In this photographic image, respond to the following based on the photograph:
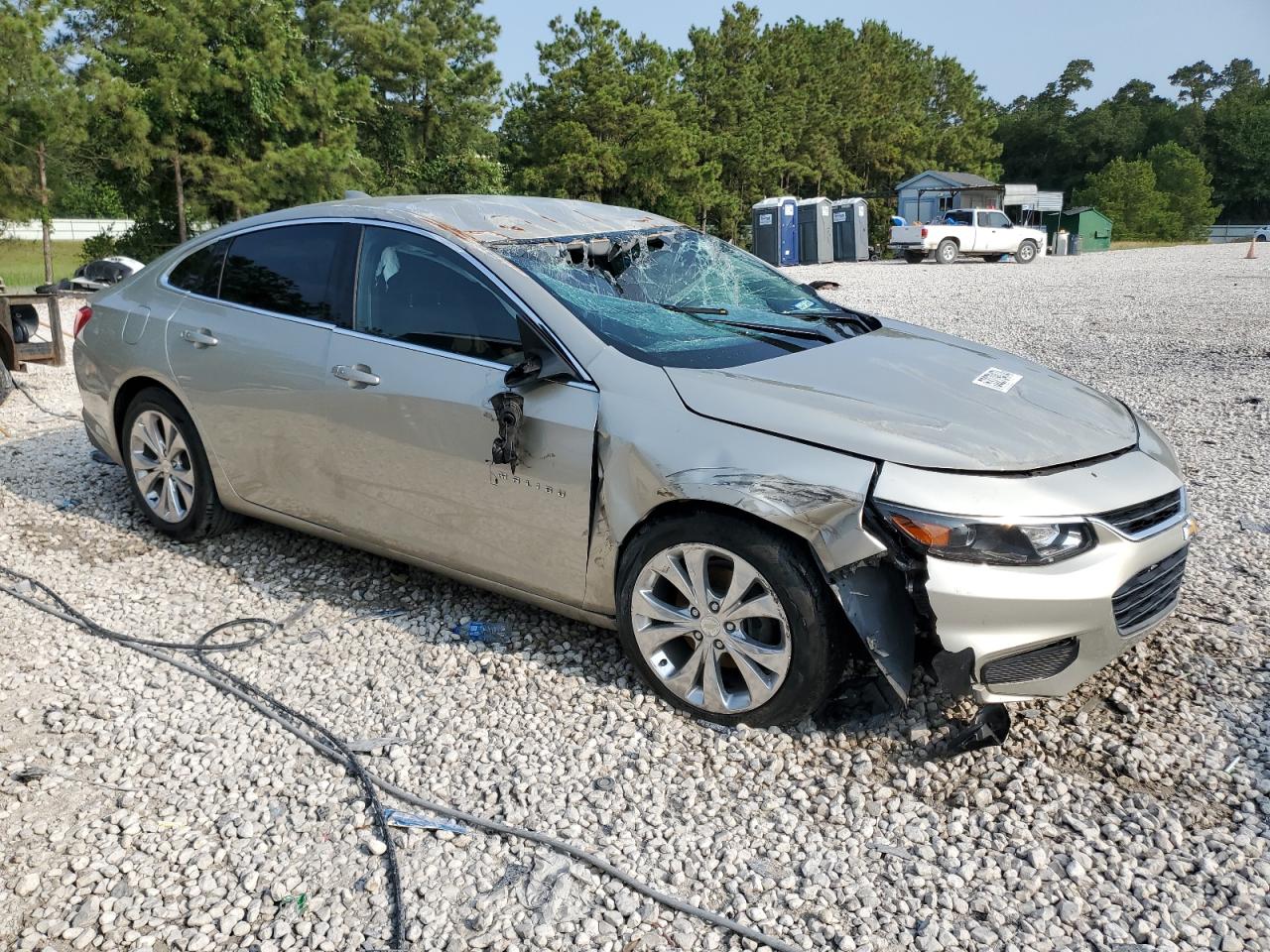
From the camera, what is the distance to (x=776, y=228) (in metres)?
36.1

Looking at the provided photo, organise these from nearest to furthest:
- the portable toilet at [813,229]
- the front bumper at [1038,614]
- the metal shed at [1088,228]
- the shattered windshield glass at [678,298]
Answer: the front bumper at [1038,614] < the shattered windshield glass at [678,298] < the portable toilet at [813,229] < the metal shed at [1088,228]

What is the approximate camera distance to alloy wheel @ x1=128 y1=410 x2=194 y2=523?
4871mm

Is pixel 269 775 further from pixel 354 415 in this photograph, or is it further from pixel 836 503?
pixel 836 503

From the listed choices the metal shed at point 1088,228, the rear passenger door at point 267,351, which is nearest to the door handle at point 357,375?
the rear passenger door at point 267,351

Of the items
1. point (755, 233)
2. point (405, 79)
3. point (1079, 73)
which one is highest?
point (1079, 73)

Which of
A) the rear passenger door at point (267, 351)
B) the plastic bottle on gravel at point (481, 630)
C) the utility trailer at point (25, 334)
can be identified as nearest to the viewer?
the plastic bottle on gravel at point (481, 630)

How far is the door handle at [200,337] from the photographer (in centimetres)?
455

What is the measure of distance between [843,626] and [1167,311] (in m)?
14.9

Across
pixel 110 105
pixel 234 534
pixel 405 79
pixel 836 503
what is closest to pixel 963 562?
pixel 836 503

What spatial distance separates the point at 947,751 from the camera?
3.12 meters

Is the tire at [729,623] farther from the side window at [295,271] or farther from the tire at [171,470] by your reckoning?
the tire at [171,470]

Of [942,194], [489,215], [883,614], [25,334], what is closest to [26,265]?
[25,334]

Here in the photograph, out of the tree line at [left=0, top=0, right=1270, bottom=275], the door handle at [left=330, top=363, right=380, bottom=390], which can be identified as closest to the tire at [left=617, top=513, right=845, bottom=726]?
the door handle at [left=330, top=363, right=380, bottom=390]

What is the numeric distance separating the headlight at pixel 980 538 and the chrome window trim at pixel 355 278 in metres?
1.18
